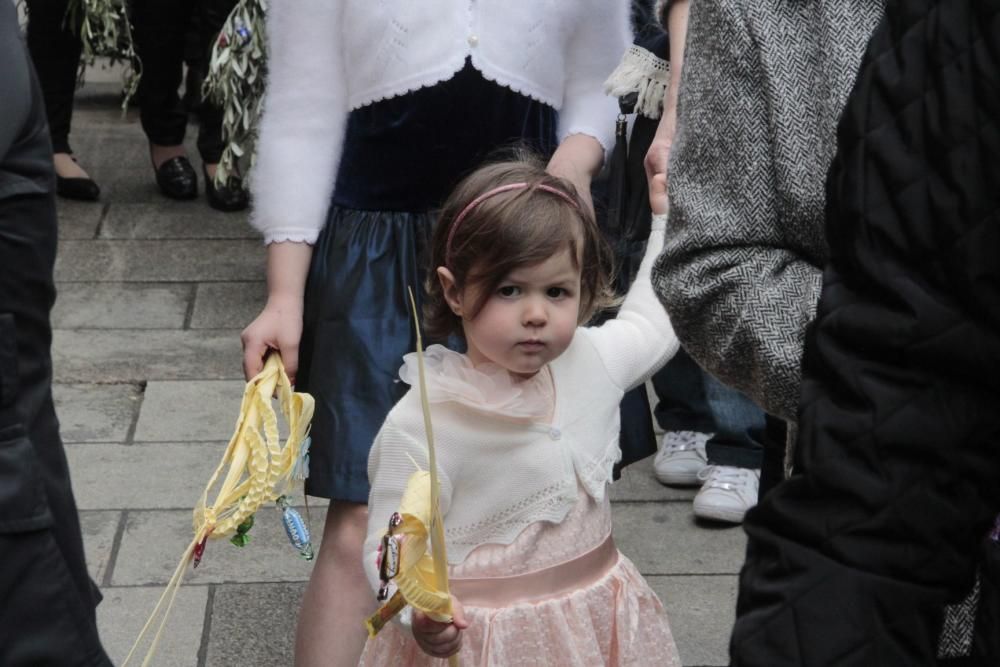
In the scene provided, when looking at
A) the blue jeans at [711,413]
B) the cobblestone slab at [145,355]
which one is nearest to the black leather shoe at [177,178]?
the cobblestone slab at [145,355]

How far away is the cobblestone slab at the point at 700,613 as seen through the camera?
148 inches

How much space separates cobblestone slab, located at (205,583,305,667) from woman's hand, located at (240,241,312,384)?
104cm

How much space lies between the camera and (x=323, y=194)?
295 centimetres

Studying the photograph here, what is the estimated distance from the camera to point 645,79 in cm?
361

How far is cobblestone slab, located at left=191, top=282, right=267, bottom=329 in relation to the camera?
6.07 meters

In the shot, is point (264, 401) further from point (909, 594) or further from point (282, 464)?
point (909, 594)

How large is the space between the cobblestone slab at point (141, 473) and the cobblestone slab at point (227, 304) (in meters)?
1.20

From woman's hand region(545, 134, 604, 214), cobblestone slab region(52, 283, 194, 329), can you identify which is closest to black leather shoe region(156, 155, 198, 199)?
cobblestone slab region(52, 283, 194, 329)

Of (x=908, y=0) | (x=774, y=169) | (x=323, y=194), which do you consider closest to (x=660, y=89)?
(x=323, y=194)

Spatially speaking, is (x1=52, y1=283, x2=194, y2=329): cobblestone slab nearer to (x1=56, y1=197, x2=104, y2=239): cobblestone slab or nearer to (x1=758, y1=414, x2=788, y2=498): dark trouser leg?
(x1=56, y1=197, x2=104, y2=239): cobblestone slab

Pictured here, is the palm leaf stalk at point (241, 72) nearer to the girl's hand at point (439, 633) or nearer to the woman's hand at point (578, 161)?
the woman's hand at point (578, 161)

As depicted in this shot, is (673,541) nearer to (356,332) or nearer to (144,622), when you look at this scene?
(144,622)

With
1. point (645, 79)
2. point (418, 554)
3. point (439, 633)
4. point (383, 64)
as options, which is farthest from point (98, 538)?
point (418, 554)

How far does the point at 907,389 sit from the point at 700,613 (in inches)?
109
